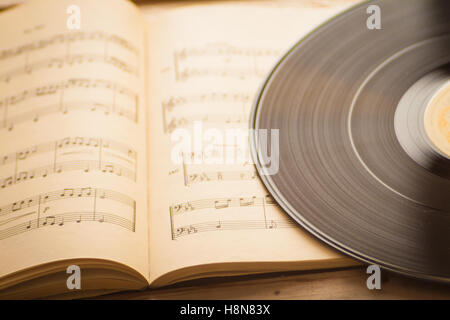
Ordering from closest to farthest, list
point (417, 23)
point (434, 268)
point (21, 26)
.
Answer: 1. point (434, 268)
2. point (417, 23)
3. point (21, 26)

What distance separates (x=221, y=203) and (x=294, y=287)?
7.0 inches

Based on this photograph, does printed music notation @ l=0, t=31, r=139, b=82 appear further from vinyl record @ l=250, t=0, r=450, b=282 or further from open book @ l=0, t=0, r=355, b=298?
vinyl record @ l=250, t=0, r=450, b=282

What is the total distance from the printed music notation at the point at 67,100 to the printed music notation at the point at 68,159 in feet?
0.24

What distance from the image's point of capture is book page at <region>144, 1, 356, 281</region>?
2.45ft

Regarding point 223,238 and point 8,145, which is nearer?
point 223,238

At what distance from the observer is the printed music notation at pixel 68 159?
0.82 metres

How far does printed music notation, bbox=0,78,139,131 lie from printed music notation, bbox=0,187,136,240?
0.18 metres

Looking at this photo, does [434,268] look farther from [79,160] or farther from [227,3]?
[227,3]

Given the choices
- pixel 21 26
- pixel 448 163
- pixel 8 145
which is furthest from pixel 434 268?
pixel 21 26

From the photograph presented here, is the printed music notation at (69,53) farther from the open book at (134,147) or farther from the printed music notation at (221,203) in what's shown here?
the printed music notation at (221,203)

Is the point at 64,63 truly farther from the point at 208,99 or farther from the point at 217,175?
the point at 217,175

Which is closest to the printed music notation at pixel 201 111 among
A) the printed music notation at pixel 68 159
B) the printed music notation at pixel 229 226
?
the printed music notation at pixel 68 159
